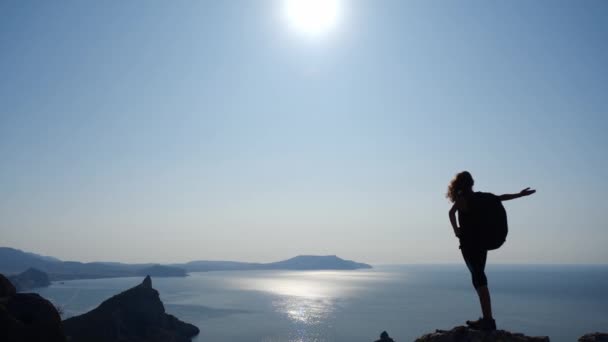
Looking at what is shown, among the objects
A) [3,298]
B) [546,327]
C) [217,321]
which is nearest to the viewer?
[3,298]

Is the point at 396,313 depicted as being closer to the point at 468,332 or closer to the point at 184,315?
the point at 184,315

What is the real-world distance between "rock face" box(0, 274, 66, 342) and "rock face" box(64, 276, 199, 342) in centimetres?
3294

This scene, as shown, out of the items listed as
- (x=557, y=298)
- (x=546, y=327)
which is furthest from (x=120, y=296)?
(x=557, y=298)

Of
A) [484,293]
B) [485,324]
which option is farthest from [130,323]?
[484,293]

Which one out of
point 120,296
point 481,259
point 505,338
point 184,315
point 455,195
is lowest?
point 184,315

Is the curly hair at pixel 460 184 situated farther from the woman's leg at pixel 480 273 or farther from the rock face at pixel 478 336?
the rock face at pixel 478 336

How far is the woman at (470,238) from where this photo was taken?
19.8ft

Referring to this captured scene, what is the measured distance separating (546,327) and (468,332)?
9880 cm

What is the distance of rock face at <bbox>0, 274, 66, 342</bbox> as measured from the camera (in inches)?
875

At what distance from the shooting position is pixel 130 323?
64.7 meters

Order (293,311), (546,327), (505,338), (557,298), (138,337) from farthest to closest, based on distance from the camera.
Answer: (557,298) → (293,311) → (546,327) → (138,337) → (505,338)

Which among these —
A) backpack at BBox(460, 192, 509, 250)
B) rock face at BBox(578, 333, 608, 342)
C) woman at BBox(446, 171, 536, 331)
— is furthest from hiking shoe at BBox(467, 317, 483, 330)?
rock face at BBox(578, 333, 608, 342)

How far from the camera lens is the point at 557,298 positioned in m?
136

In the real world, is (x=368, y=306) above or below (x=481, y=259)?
below
